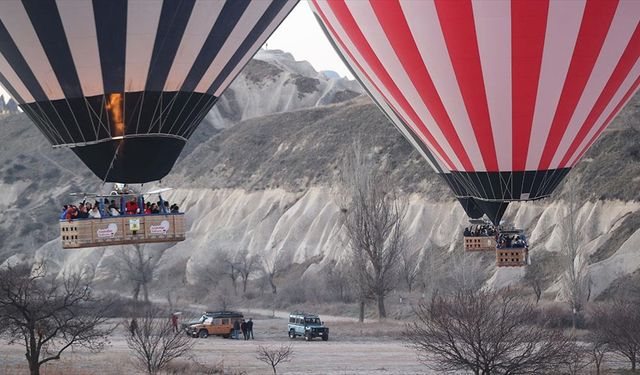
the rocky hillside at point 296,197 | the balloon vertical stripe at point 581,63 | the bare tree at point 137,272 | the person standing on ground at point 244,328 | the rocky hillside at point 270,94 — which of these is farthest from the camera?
the rocky hillside at point 270,94

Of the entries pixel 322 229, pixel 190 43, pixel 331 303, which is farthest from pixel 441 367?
pixel 322 229

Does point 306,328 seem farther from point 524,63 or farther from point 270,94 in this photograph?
Result: point 270,94

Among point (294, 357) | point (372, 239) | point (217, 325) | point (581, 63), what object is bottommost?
point (294, 357)

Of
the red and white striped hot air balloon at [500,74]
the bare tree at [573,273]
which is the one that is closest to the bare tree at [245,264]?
the bare tree at [573,273]

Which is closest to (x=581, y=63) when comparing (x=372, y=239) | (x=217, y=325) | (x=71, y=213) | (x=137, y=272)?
(x=71, y=213)

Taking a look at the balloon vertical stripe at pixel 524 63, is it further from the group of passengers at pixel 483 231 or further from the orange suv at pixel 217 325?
the orange suv at pixel 217 325

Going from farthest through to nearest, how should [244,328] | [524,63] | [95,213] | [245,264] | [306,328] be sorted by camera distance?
[245,264] < [244,328] < [306,328] < [524,63] < [95,213]
